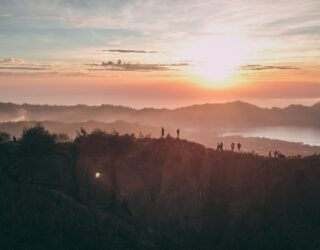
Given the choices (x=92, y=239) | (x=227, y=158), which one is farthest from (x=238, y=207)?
(x=92, y=239)

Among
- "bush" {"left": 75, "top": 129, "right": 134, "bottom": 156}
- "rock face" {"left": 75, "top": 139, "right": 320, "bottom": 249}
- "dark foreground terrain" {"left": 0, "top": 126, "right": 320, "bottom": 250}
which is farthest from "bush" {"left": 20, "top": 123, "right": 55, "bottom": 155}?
"rock face" {"left": 75, "top": 139, "right": 320, "bottom": 249}

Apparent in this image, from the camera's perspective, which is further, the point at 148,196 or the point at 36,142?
the point at 36,142

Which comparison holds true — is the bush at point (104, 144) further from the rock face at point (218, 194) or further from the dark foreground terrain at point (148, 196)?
the rock face at point (218, 194)

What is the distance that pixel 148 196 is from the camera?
210 ft

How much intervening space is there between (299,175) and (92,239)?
99.9 ft

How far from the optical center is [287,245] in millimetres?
56281

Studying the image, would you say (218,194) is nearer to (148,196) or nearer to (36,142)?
(148,196)

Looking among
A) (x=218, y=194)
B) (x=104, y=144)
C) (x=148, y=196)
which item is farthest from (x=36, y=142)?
(x=218, y=194)

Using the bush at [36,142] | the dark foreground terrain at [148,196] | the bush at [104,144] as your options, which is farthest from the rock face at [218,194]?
the bush at [36,142]

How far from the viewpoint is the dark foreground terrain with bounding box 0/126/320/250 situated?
5697 centimetres

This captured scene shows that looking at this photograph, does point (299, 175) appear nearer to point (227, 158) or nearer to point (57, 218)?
point (227, 158)

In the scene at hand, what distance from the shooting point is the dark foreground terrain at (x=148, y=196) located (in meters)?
57.0

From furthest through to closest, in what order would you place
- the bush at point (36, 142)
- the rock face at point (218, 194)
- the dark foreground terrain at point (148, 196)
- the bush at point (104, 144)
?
the bush at point (104, 144) → the bush at point (36, 142) → the rock face at point (218, 194) → the dark foreground terrain at point (148, 196)

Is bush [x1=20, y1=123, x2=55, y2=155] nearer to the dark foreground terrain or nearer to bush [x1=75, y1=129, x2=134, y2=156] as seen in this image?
the dark foreground terrain
